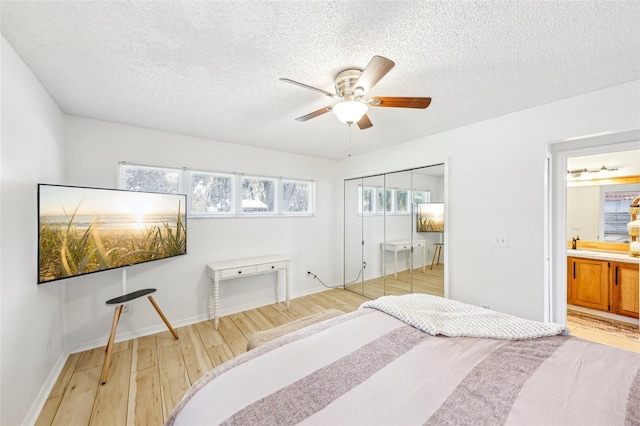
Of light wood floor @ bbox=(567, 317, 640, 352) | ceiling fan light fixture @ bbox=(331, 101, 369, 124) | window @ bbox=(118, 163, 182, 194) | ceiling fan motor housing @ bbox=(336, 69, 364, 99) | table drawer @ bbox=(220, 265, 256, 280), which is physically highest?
ceiling fan motor housing @ bbox=(336, 69, 364, 99)

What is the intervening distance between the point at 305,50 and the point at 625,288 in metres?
4.49

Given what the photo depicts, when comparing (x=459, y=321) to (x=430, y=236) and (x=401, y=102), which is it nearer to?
(x=401, y=102)

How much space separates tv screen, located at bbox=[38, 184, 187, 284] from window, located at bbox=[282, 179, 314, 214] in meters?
1.55

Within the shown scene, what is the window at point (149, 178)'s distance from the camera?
2.79m

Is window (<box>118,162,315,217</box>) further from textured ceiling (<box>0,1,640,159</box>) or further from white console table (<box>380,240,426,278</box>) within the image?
white console table (<box>380,240,426,278</box>)

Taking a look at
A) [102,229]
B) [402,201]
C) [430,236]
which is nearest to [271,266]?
[102,229]

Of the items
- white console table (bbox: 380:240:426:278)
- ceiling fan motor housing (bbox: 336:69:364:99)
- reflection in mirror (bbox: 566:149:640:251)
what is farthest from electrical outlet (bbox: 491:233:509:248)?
ceiling fan motor housing (bbox: 336:69:364:99)

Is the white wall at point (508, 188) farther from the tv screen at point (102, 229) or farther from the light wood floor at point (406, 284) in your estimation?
the tv screen at point (102, 229)

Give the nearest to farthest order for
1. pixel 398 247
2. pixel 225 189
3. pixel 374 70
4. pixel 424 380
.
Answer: pixel 424 380
pixel 374 70
pixel 225 189
pixel 398 247

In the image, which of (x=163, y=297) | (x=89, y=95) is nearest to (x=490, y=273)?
(x=163, y=297)

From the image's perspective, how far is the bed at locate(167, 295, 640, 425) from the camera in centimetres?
85

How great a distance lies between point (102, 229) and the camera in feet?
7.14

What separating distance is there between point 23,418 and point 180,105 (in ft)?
8.18

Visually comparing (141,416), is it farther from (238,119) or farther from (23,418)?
(238,119)
